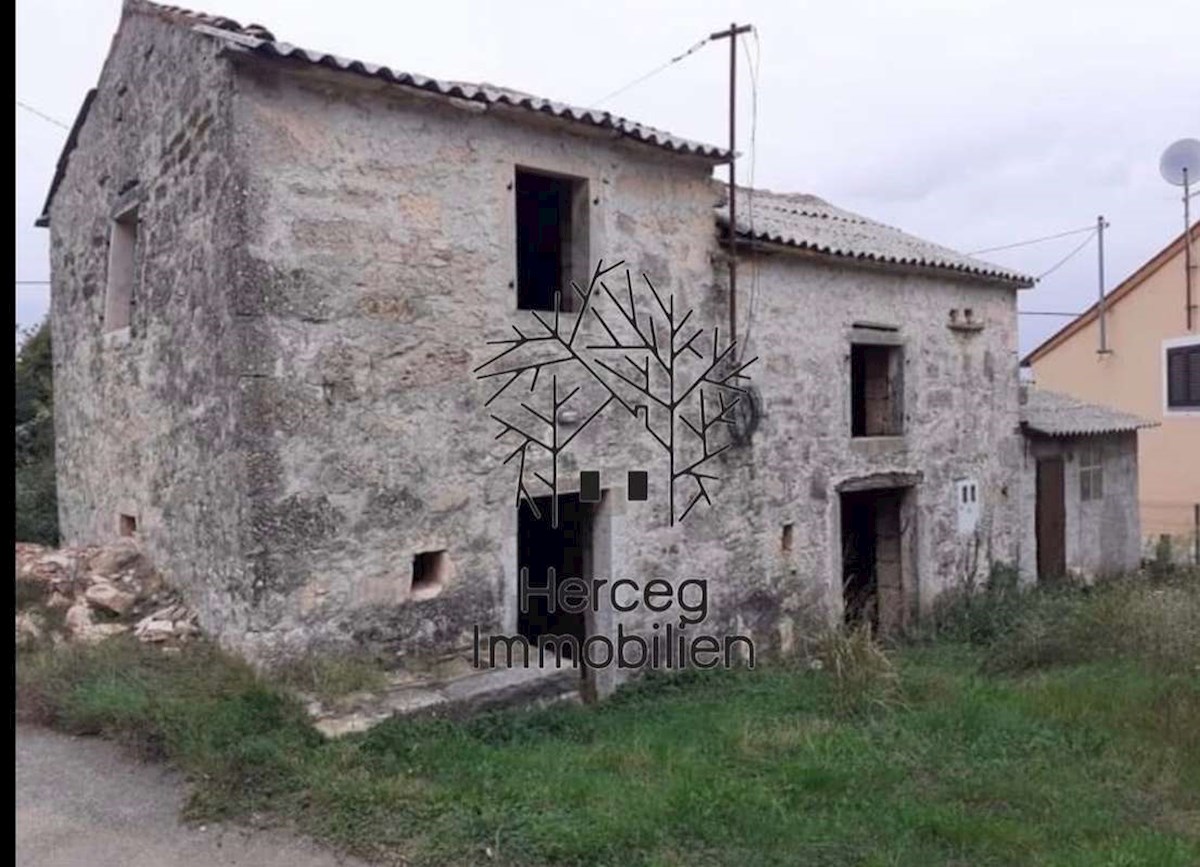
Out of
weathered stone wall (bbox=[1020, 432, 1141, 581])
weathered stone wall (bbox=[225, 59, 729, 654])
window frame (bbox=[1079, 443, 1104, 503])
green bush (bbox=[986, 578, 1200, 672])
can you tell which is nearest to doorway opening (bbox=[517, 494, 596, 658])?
weathered stone wall (bbox=[225, 59, 729, 654])

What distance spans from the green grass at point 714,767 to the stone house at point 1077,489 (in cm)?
484

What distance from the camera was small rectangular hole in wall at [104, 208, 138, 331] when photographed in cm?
762

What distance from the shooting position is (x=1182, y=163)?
51.2 feet

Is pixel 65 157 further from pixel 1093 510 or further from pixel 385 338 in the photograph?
pixel 1093 510

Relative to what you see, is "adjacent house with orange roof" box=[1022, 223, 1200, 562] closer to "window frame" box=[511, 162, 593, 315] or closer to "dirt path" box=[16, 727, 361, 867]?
"window frame" box=[511, 162, 593, 315]

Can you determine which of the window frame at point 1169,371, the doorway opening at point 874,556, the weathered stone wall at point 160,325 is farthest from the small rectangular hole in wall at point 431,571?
the window frame at point 1169,371

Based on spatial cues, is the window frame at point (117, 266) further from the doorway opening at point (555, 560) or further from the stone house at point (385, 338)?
the doorway opening at point (555, 560)

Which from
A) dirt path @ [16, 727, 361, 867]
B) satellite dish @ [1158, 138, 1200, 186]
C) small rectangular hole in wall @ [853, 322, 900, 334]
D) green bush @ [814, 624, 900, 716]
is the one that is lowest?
dirt path @ [16, 727, 361, 867]

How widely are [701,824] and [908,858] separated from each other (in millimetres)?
910

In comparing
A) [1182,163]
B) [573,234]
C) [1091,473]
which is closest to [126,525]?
[573,234]

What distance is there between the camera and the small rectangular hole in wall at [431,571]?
6.24 m

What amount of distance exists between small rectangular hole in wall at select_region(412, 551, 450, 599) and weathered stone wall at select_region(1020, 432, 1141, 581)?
8032 millimetres

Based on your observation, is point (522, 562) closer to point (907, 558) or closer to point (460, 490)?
point (460, 490)

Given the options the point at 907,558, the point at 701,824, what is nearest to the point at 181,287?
the point at 701,824
